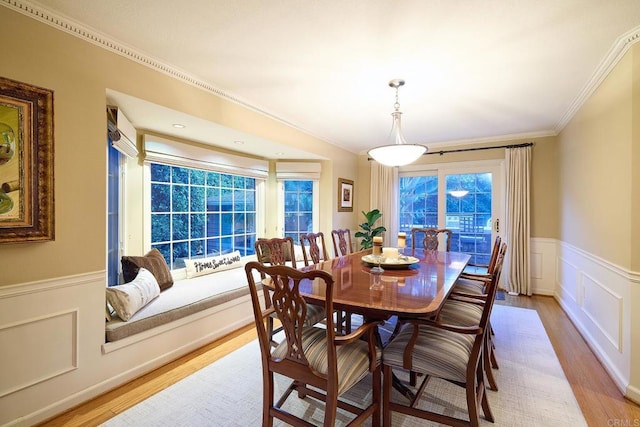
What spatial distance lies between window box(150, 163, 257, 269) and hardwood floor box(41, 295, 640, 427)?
1.27 m

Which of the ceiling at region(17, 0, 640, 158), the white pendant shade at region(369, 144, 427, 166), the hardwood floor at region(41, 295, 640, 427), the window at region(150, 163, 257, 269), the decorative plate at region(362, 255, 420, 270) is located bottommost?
the hardwood floor at region(41, 295, 640, 427)

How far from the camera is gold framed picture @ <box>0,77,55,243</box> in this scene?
5.19ft

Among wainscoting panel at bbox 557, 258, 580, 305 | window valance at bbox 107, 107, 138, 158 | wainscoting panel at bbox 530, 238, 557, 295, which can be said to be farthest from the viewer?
wainscoting panel at bbox 530, 238, 557, 295

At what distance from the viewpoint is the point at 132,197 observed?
3037 millimetres

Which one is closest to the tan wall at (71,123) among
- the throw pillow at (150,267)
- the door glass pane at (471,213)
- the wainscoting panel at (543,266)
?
the throw pillow at (150,267)

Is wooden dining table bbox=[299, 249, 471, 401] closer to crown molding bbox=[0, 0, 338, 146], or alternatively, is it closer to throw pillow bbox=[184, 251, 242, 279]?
throw pillow bbox=[184, 251, 242, 279]

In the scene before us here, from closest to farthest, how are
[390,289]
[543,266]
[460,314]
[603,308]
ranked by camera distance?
[390,289]
[460,314]
[603,308]
[543,266]

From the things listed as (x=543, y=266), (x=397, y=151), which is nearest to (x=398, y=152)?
(x=397, y=151)

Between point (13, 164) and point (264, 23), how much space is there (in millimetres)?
1631

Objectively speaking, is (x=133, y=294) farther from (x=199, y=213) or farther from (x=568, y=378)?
(x=568, y=378)

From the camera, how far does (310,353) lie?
4.89 ft

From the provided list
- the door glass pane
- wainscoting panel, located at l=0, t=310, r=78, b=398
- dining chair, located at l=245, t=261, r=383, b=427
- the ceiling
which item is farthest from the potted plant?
wainscoting panel, located at l=0, t=310, r=78, b=398

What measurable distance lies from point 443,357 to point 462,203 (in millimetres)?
3918

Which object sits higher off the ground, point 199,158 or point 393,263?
point 199,158
